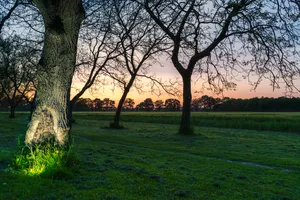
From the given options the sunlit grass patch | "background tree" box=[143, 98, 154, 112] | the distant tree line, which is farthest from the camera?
"background tree" box=[143, 98, 154, 112]

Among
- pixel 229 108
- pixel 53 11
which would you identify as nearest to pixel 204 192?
pixel 53 11

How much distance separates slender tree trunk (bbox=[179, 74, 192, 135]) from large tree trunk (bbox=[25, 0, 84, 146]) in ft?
56.3

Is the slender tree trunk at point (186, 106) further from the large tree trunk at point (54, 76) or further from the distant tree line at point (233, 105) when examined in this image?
the distant tree line at point (233, 105)

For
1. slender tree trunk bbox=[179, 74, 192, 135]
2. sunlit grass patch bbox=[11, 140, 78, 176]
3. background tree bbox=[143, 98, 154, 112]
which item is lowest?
sunlit grass patch bbox=[11, 140, 78, 176]

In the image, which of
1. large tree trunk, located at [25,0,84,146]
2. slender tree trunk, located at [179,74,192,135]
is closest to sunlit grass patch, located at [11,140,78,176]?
large tree trunk, located at [25,0,84,146]

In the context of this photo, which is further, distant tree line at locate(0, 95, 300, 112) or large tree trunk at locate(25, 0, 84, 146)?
distant tree line at locate(0, 95, 300, 112)

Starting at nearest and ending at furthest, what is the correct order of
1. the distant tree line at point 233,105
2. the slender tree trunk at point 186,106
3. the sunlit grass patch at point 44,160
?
the sunlit grass patch at point 44,160
the slender tree trunk at point 186,106
the distant tree line at point 233,105

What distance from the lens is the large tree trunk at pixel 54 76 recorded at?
773cm

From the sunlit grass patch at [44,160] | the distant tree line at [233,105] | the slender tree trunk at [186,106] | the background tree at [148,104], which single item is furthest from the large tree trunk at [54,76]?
the background tree at [148,104]

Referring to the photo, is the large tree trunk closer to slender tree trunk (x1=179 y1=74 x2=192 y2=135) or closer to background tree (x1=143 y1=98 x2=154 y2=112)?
slender tree trunk (x1=179 y1=74 x2=192 y2=135)

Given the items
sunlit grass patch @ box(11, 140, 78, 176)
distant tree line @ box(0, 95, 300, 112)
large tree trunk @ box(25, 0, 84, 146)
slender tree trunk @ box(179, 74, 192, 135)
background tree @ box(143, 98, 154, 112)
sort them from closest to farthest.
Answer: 1. sunlit grass patch @ box(11, 140, 78, 176)
2. large tree trunk @ box(25, 0, 84, 146)
3. slender tree trunk @ box(179, 74, 192, 135)
4. distant tree line @ box(0, 95, 300, 112)
5. background tree @ box(143, 98, 154, 112)

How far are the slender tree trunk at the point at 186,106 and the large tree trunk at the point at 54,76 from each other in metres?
17.2

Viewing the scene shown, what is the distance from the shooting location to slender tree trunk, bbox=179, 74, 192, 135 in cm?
2442

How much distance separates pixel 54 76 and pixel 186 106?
1755cm
